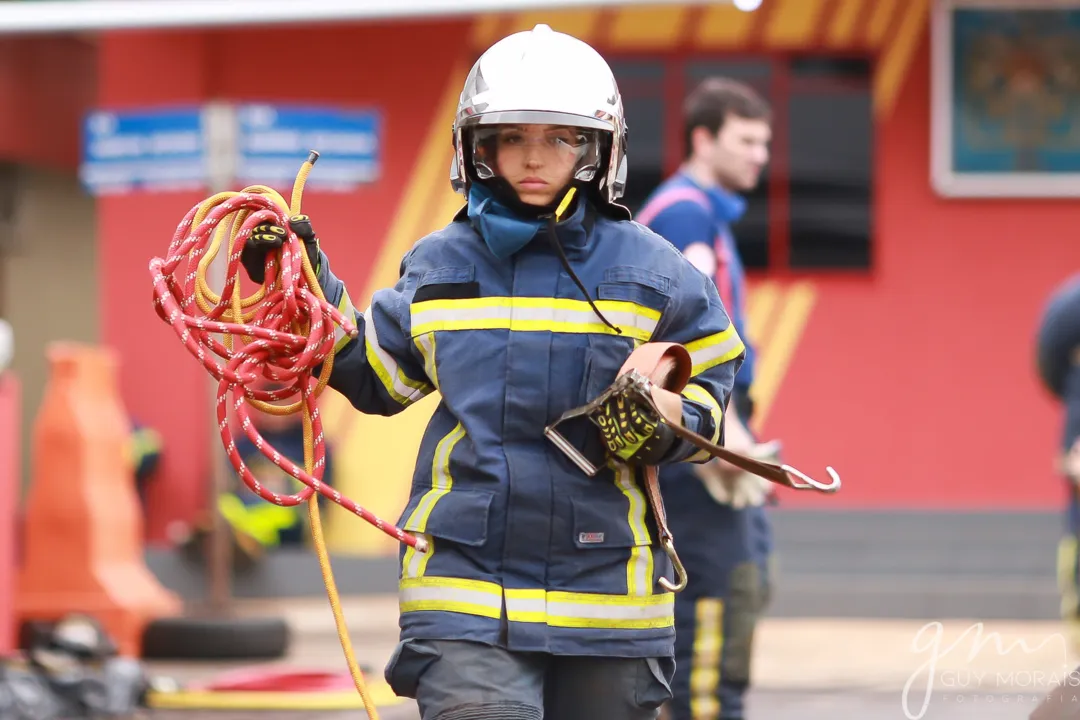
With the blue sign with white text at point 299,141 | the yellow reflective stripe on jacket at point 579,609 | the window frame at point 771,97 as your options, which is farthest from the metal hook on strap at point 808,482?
the window frame at point 771,97

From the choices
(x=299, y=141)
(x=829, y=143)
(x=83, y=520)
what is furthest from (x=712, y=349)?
(x=829, y=143)

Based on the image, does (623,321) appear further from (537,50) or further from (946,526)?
(946,526)

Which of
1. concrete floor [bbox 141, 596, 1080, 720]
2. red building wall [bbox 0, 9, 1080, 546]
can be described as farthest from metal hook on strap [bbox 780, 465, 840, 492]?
red building wall [bbox 0, 9, 1080, 546]

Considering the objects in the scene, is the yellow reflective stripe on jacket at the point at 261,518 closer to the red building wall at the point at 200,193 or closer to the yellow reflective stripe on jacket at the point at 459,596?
the red building wall at the point at 200,193

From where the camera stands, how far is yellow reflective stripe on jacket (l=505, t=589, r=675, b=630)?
3559 millimetres

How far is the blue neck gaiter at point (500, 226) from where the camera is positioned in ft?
12.0

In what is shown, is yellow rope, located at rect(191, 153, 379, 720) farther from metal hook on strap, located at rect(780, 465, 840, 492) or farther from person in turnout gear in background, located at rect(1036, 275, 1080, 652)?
person in turnout gear in background, located at rect(1036, 275, 1080, 652)

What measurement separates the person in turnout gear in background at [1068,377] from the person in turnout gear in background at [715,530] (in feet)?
7.67

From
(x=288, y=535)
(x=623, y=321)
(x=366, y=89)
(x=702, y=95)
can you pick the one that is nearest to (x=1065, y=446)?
(x=702, y=95)

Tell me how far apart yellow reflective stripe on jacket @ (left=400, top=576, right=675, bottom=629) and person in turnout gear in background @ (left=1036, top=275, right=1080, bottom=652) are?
4384 mm

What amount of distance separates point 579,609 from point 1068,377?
4.76 metres

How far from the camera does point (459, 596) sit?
11.7 feet


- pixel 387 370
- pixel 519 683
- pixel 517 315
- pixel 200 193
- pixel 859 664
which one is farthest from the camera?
pixel 200 193

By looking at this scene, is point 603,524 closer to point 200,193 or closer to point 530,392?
point 530,392
